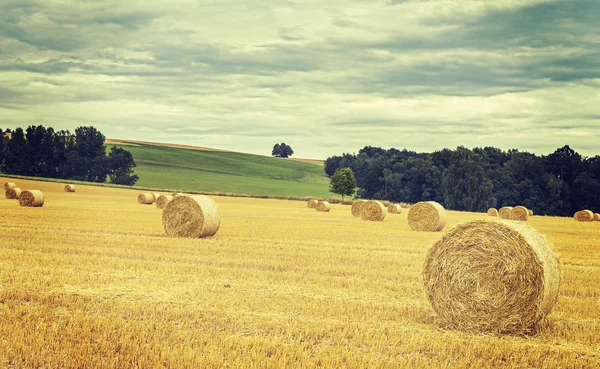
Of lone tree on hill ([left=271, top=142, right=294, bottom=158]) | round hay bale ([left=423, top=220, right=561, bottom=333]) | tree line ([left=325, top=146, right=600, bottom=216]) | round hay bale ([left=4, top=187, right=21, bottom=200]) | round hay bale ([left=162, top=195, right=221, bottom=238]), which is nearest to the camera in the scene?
round hay bale ([left=423, top=220, right=561, bottom=333])

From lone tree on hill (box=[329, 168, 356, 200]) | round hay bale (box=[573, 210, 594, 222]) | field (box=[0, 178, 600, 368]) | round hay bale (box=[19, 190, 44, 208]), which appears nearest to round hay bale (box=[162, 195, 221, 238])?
field (box=[0, 178, 600, 368])

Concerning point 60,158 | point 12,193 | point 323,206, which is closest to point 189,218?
point 12,193

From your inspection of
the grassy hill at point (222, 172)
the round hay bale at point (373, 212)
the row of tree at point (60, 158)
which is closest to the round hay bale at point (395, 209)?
the round hay bale at point (373, 212)

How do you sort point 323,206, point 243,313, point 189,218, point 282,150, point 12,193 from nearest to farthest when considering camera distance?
1. point 243,313
2. point 189,218
3. point 12,193
4. point 323,206
5. point 282,150

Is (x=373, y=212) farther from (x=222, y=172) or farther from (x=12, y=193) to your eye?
(x=222, y=172)

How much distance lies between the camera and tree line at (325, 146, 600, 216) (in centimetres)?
7656

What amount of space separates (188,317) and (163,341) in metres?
1.33

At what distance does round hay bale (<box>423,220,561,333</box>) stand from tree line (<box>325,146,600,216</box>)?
67.3 metres

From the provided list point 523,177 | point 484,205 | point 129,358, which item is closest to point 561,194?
point 523,177

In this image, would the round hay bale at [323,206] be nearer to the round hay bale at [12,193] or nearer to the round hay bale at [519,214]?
the round hay bale at [519,214]

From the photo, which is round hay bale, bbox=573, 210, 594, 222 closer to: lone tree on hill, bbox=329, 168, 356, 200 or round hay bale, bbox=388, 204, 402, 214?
round hay bale, bbox=388, 204, 402, 214

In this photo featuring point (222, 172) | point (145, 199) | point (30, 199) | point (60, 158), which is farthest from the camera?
point (222, 172)

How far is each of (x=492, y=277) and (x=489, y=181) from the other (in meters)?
69.9

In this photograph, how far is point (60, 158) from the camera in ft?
283
